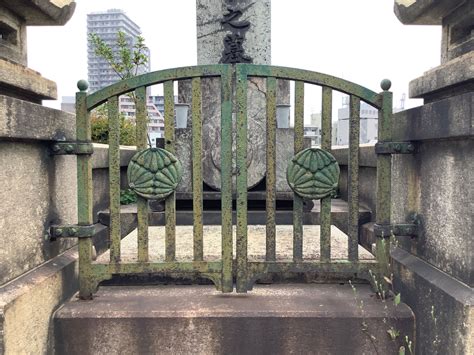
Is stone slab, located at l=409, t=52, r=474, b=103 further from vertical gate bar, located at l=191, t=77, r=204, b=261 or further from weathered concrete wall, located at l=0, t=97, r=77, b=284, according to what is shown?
weathered concrete wall, located at l=0, t=97, r=77, b=284

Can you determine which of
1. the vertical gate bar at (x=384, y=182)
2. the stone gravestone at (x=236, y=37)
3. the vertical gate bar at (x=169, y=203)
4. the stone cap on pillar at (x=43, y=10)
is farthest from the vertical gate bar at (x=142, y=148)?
the stone gravestone at (x=236, y=37)

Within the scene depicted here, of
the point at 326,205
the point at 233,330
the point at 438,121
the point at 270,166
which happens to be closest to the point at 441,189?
the point at 438,121

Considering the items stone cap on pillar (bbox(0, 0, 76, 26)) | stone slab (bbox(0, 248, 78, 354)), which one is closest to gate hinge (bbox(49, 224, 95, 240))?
stone slab (bbox(0, 248, 78, 354))

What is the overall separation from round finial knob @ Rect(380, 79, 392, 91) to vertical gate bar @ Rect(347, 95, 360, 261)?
0.16 metres

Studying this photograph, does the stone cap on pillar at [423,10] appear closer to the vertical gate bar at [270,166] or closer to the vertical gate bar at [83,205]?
the vertical gate bar at [270,166]

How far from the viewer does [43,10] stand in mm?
2178

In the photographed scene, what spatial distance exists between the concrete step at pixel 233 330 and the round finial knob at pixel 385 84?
1213mm

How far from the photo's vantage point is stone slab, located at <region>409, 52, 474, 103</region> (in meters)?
1.75

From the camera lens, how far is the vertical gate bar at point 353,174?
228 centimetres

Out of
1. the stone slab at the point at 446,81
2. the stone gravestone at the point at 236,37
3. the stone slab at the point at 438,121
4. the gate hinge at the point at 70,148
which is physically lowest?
the gate hinge at the point at 70,148

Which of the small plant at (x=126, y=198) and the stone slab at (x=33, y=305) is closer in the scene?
the stone slab at (x=33, y=305)

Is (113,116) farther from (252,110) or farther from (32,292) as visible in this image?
(252,110)

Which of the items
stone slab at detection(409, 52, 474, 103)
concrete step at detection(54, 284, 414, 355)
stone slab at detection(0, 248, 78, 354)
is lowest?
concrete step at detection(54, 284, 414, 355)

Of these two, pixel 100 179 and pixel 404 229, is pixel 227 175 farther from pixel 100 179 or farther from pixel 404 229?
pixel 100 179
